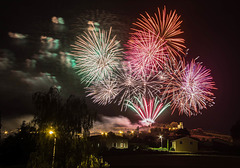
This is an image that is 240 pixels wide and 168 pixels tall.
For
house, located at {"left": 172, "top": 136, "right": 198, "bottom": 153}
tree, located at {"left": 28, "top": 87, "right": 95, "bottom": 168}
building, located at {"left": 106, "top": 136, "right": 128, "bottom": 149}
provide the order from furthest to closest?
1. building, located at {"left": 106, "top": 136, "right": 128, "bottom": 149}
2. house, located at {"left": 172, "top": 136, "right": 198, "bottom": 153}
3. tree, located at {"left": 28, "top": 87, "right": 95, "bottom": 168}

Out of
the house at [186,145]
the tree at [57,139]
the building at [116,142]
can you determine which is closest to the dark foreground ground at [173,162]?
the tree at [57,139]

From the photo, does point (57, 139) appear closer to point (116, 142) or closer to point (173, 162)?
point (173, 162)

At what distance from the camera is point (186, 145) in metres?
55.6

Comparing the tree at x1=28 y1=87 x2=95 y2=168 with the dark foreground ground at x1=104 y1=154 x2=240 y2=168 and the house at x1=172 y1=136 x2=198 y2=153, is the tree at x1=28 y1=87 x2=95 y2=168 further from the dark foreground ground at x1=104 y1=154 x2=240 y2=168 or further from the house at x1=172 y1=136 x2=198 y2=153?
the house at x1=172 y1=136 x2=198 y2=153

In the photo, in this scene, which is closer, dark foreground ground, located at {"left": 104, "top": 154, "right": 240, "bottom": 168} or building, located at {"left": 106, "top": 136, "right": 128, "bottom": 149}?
dark foreground ground, located at {"left": 104, "top": 154, "right": 240, "bottom": 168}

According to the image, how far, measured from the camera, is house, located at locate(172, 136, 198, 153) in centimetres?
5550

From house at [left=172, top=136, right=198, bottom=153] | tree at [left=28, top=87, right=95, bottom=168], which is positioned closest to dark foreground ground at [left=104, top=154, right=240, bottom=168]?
tree at [left=28, top=87, right=95, bottom=168]

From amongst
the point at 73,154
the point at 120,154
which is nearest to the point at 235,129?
the point at 120,154

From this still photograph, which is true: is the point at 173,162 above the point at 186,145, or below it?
above

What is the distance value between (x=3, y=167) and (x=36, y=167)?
16789mm

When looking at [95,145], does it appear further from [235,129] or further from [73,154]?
[235,129]

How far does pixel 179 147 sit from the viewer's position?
184ft

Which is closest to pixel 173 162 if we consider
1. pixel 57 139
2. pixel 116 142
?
pixel 57 139

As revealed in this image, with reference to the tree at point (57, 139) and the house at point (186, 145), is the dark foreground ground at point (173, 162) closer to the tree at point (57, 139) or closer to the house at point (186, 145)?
the tree at point (57, 139)
